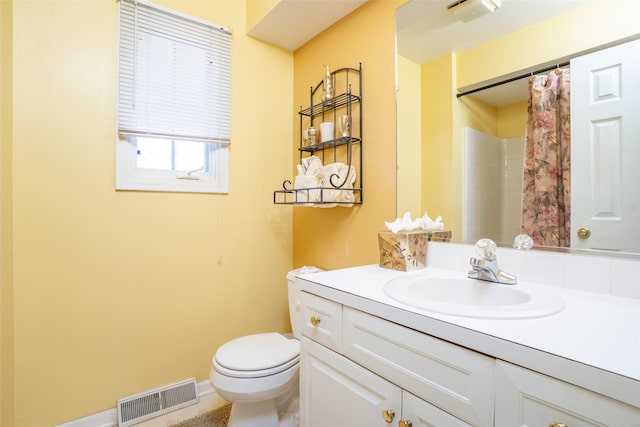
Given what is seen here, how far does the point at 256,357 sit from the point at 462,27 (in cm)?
165

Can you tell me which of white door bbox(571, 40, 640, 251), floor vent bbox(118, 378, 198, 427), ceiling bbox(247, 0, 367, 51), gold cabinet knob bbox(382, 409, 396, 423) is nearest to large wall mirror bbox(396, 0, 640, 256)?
white door bbox(571, 40, 640, 251)

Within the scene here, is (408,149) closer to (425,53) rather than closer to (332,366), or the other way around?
(425,53)

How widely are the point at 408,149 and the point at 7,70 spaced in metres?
1.76

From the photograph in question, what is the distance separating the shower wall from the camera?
3.59ft

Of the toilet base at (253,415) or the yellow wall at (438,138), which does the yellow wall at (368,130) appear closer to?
the yellow wall at (438,138)

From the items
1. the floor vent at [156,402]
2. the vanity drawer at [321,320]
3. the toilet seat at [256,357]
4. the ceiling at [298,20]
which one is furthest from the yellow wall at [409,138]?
the floor vent at [156,402]

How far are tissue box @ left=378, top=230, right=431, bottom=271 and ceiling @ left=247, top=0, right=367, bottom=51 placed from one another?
124 centimetres

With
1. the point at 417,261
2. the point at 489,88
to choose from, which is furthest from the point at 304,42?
the point at 417,261

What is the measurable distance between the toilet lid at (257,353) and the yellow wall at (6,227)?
0.85m

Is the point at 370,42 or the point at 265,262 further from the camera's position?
the point at 265,262

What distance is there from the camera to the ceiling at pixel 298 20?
1.60m

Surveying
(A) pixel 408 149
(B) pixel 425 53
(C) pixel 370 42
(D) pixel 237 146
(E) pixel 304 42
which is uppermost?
(E) pixel 304 42

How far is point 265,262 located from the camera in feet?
6.57

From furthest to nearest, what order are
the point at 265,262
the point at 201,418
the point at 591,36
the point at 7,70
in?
the point at 265,262
the point at 201,418
the point at 7,70
the point at 591,36
